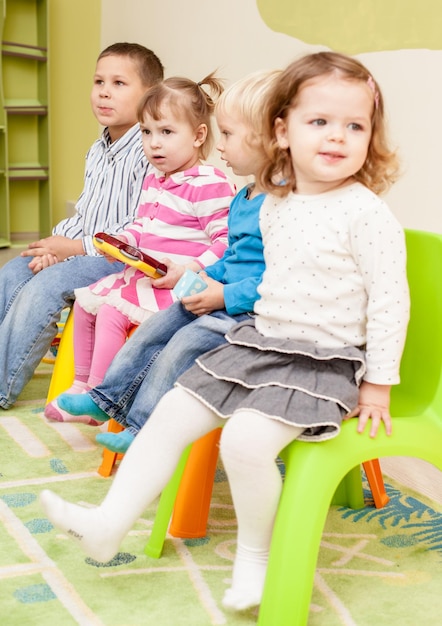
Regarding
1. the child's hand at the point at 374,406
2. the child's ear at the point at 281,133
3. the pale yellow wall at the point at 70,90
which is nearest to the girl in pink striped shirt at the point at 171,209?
the child's ear at the point at 281,133

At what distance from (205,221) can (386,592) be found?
81cm

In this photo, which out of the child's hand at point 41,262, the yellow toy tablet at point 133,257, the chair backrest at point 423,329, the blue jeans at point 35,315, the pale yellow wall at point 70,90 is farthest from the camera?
the pale yellow wall at point 70,90

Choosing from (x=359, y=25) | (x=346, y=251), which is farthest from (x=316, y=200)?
(x=359, y=25)

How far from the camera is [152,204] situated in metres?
1.85

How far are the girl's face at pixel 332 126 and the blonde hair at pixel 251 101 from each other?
0.77 feet

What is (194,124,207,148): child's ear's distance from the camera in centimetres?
182

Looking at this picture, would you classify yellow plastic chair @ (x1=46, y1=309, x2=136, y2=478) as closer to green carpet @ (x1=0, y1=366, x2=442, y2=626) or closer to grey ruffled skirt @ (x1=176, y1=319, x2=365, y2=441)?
green carpet @ (x1=0, y1=366, x2=442, y2=626)

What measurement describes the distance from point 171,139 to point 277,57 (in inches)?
26.8

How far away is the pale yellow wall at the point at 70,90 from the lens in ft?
12.1

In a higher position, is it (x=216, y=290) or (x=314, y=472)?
(x=216, y=290)

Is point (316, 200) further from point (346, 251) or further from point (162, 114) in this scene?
point (162, 114)

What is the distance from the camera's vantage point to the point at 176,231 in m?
1.80

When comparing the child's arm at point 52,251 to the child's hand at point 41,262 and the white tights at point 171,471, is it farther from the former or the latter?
the white tights at point 171,471

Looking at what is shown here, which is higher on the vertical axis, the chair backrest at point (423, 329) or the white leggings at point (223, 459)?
the chair backrest at point (423, 329)
